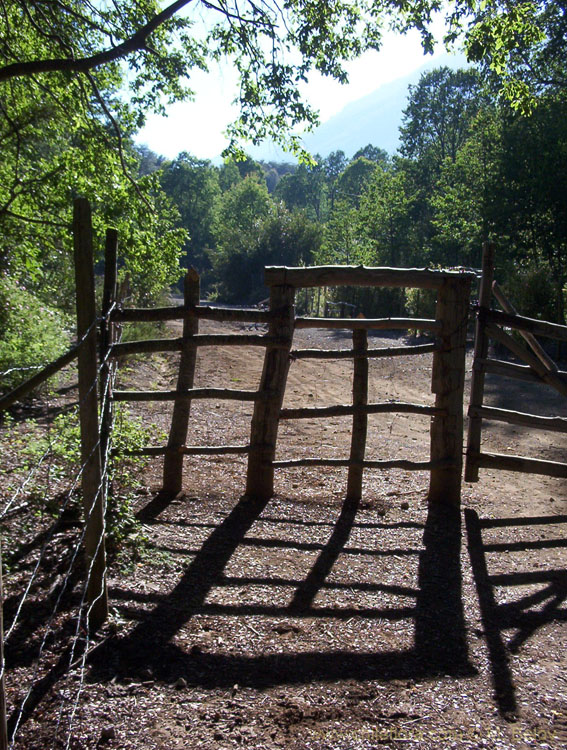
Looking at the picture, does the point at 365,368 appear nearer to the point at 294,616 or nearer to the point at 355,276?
the point at 355,276

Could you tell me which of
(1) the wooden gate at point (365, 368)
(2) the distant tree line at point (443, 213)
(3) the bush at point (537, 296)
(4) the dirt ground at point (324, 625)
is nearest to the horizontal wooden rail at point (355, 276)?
(1) the wooden gate at point (365, 368)

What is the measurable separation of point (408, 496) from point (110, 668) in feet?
11.6

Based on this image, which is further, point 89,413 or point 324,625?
point 324,625

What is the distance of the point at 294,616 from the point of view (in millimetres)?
3773

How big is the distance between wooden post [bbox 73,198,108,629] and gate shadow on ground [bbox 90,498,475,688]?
0.96ft

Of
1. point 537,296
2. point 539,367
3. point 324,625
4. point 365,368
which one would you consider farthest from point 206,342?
point 537,296

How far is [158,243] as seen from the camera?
1091cm

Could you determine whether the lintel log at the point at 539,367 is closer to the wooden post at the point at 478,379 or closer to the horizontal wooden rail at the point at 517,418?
the wooden post at the point at 478,379

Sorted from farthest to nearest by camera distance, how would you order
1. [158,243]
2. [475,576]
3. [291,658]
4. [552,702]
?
1. [158,243]
2. [475,576]
3. [291,658]
4. [552,702]

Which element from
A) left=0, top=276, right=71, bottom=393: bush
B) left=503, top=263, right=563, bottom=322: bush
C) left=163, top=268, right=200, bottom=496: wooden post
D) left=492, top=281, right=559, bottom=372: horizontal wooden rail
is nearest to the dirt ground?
left=163, top=268, right=200, bottom=496: wooden post

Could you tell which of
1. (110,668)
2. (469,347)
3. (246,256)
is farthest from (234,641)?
(246,256)

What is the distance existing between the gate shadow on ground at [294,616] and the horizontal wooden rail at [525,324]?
2.03 meters

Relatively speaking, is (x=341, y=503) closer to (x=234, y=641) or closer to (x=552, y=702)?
(x=234, y=641)

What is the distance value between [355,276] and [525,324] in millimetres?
1650
